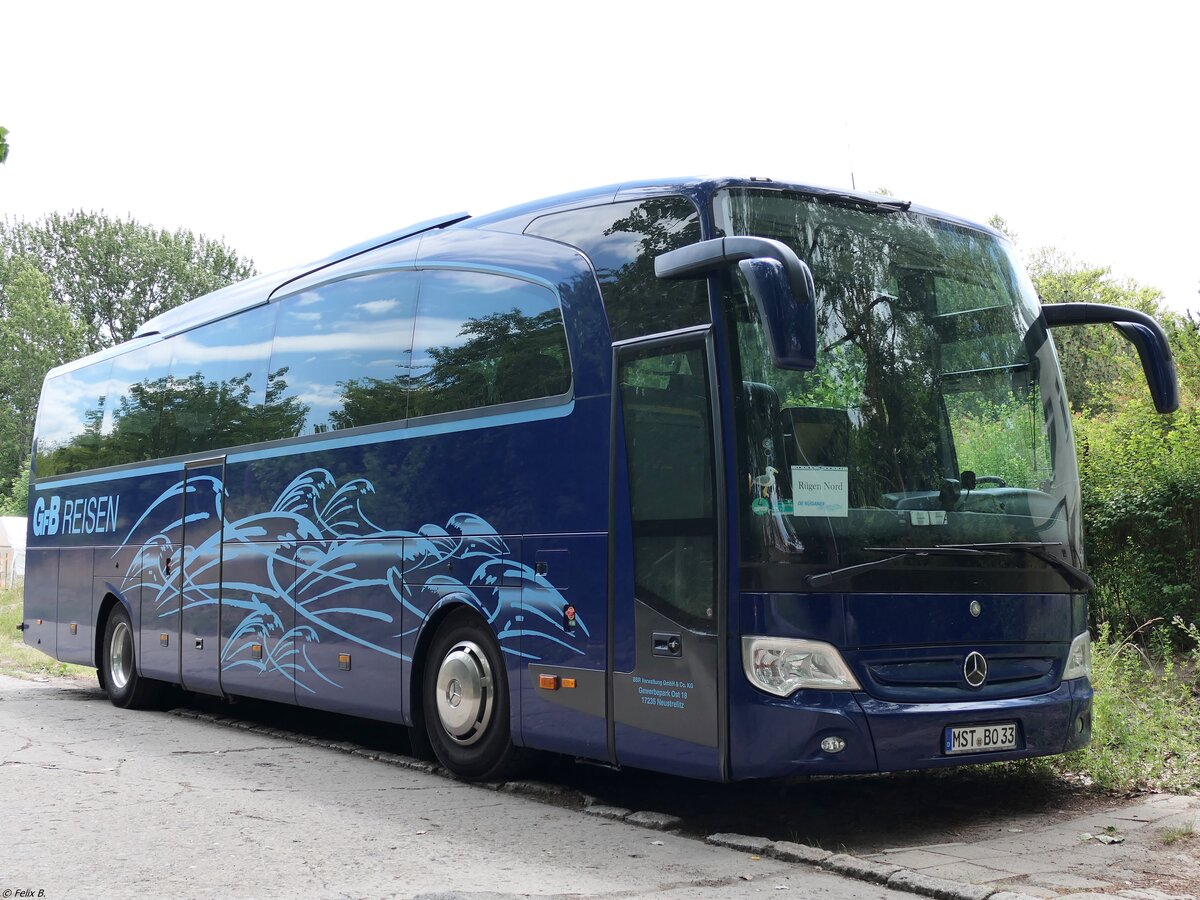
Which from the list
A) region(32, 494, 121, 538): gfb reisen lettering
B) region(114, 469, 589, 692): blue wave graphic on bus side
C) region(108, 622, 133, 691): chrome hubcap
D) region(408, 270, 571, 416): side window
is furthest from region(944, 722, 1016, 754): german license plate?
region(32, 494, 121, 538): gfb reisen lettering

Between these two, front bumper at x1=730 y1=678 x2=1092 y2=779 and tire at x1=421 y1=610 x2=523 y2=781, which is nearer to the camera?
front bumper at x1=730 y1=678 x2=1092 y2=779

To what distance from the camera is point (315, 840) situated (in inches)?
277

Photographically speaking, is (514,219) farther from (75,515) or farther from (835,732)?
(75,515)

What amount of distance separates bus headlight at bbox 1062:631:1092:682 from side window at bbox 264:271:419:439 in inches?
188

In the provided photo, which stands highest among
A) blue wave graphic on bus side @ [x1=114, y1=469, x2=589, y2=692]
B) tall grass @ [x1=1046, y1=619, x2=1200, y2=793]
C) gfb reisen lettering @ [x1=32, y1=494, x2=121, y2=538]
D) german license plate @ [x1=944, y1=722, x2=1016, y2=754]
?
gfb reisen lettering @ [x1=32, y1=494, x2=121, y2=538]

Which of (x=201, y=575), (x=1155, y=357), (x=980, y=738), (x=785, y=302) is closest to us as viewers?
(x=785, y=302)

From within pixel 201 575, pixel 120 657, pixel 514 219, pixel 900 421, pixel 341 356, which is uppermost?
pixel 514 219

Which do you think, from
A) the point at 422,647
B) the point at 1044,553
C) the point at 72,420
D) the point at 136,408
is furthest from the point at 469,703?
the point at 72,420

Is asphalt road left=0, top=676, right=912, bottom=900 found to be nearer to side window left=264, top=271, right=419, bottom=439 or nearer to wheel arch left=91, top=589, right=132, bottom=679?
side window left=264, top=271, right=419, bottom=439

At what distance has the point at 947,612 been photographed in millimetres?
7262

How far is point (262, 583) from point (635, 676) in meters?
5.05

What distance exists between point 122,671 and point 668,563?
9113 mm

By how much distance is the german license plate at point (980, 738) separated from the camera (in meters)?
7.11

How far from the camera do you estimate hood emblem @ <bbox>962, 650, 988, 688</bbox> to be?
7320 mm
